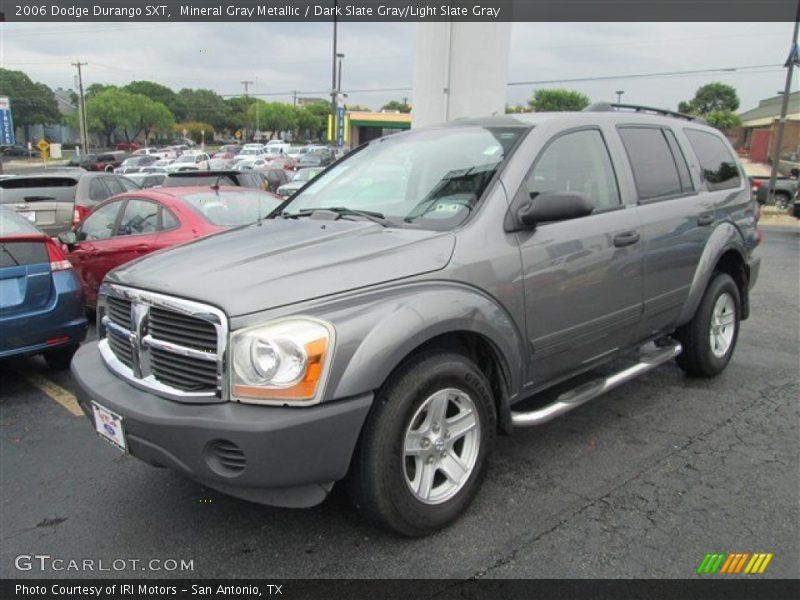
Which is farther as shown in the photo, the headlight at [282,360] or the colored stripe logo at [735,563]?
the colored stripe logo at [735,563]

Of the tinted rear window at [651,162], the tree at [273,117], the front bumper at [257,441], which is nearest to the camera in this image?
the front bumper at [257,441]

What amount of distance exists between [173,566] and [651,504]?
223cm

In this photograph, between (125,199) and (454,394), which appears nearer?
(454,394)

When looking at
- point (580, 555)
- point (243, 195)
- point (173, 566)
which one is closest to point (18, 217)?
point (243, 195)

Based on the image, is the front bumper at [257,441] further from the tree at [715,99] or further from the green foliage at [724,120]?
the tree at [715,99]

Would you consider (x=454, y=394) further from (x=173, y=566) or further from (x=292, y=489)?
(x=173, y=566)

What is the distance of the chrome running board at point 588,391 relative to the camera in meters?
3.17

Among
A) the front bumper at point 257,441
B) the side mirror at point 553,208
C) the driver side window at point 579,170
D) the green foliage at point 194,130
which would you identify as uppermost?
the green foliage at point 194,130

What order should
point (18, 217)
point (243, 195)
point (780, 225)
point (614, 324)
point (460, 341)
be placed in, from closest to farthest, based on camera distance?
point (460, 341) < point (614, 324) < point (18, 217) < point (243, 195) < point (780, 225)

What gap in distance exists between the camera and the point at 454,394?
9.29 ft

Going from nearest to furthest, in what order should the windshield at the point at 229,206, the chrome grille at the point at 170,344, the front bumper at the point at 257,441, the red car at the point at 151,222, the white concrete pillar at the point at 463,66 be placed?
the front bumper at the point at 257,441 < the chrome grille at the point at 170,344 < the red car at the point at 151,222 < the windshield at the point at 229,206 < the white concrete pillar at the point at 463,66

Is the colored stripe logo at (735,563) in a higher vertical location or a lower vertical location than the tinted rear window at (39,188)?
lower

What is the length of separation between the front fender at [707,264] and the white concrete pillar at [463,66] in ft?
21.1

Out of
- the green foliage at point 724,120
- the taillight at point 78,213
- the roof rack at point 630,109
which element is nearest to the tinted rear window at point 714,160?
the roof rack at point 630,109
